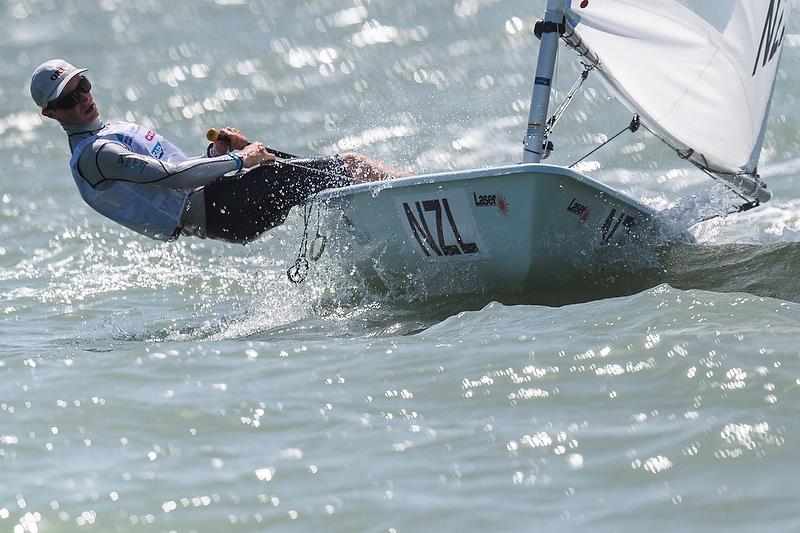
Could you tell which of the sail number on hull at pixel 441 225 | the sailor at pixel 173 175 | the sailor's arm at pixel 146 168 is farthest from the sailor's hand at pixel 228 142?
the sail number on hull at pixel 441 225

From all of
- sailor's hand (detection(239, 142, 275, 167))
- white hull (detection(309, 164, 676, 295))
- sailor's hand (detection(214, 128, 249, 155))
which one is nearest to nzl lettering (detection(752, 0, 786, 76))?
white hull (detection(309, 164, 676, 295))

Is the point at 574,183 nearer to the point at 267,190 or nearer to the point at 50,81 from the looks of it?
the point at 267,190

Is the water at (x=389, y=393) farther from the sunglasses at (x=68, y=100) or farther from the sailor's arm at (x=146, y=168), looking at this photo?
the sunglasses at (x=68, y=100)

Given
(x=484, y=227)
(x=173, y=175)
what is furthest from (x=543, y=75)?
(x=173, y=175)

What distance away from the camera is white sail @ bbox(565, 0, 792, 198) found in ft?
17.1

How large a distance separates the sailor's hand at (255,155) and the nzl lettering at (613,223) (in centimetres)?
148

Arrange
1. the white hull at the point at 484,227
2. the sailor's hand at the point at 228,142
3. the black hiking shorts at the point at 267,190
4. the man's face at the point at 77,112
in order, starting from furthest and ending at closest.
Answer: the sailor's hand at the point at 228,142 → the black hiking shorts at the point at 267,190 → the man's face at the point at 77,112 → the white hull at the point at 484,227

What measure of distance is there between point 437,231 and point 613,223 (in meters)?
0.72

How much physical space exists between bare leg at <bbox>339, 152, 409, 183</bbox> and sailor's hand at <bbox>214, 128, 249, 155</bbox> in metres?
0.51

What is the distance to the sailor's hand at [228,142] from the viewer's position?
551 cm

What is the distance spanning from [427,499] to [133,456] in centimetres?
83

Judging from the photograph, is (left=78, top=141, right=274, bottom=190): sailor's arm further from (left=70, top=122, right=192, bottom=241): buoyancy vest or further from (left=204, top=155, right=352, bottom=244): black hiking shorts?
(left=204, top=155, right=352, bottom=244): black hiking shorts

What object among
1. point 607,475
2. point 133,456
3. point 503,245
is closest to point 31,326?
point 503,245

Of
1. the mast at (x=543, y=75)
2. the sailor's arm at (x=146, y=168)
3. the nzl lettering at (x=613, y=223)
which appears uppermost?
the mast at (x=543, y=75)
